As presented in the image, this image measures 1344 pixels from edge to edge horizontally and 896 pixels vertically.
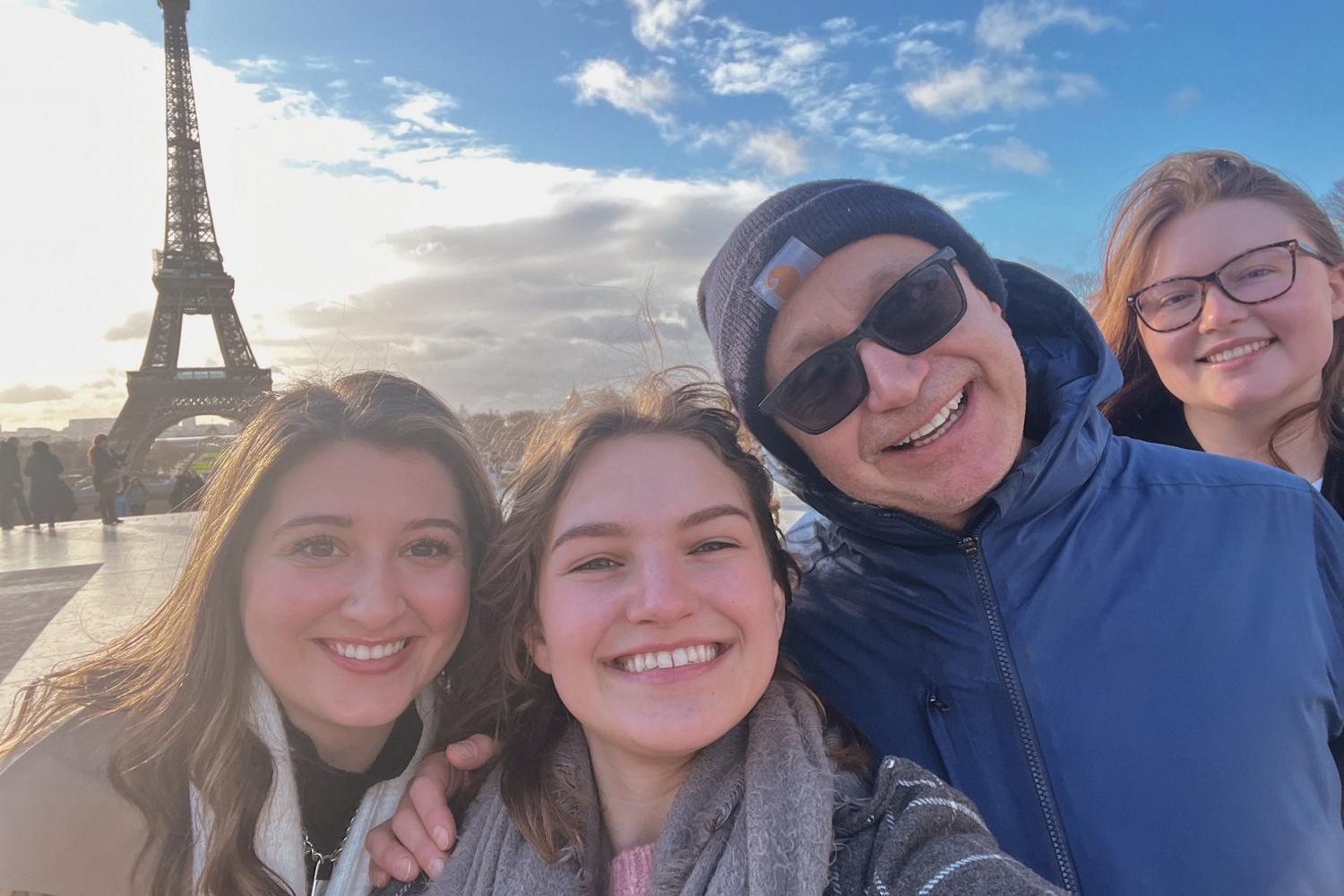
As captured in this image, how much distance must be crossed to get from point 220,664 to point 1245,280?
3.30 meters

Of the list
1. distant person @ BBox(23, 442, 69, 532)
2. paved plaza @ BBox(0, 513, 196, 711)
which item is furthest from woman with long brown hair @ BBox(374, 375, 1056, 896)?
distant person @ BBox(23, 442, 69, 532)

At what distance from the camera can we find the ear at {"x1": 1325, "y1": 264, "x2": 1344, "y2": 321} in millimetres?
2910

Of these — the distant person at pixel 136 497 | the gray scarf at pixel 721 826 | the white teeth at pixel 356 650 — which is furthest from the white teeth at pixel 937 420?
the distant person at pixel 136 497

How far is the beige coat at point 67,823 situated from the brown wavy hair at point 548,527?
856 millimetres

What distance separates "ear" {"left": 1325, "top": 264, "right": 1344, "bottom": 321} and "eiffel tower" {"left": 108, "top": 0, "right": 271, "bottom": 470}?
35873mm

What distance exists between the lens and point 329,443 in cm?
232

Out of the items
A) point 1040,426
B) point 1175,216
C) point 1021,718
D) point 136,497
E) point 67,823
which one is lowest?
point 136,497

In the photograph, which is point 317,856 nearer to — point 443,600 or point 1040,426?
point 443,600

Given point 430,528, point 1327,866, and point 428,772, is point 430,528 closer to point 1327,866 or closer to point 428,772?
point 428,772

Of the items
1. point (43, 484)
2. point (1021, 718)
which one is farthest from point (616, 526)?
point (43, 484)

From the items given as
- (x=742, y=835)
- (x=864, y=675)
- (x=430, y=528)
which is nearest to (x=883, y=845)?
(x=742, y=835)

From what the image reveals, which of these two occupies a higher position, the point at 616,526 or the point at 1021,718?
the point at 616,526

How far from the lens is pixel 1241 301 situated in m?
2.79

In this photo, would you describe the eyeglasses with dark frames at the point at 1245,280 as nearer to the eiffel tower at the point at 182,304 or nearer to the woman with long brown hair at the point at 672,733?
the woman with long brown hair at the point at 672,733
